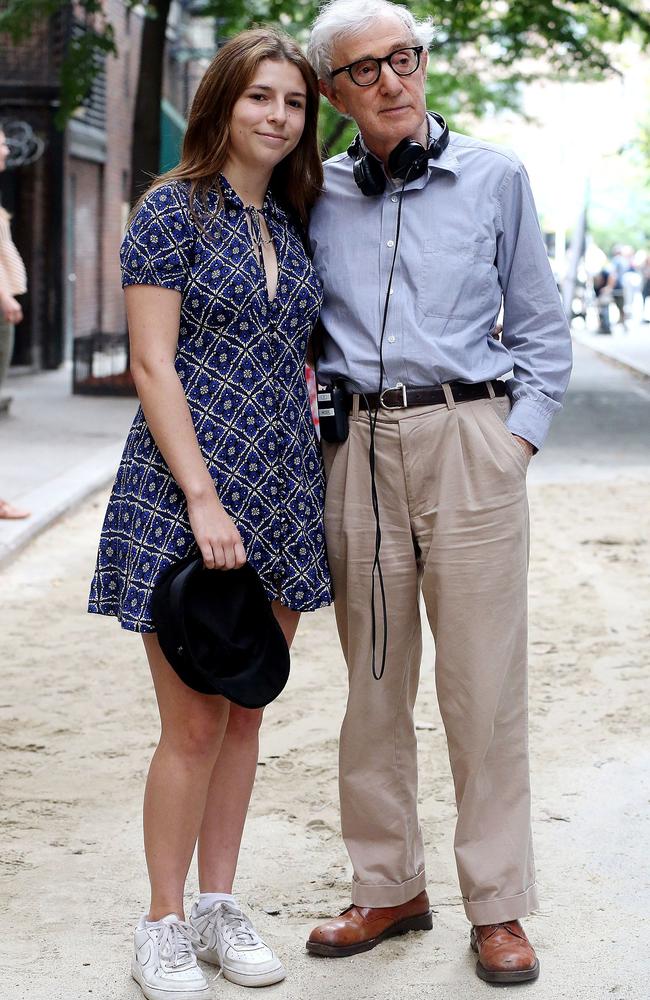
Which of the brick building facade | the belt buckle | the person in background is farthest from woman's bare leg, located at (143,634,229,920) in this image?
the brick building facade

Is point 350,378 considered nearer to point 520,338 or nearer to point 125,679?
point 520,338

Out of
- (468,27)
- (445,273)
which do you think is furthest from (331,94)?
(468,27)

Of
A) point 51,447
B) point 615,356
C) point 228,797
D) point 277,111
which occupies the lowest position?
point 615,356

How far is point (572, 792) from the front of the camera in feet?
15.2

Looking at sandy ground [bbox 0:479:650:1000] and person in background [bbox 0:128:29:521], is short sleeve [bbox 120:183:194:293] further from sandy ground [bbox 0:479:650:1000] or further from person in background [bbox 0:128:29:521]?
person in background [bbox 0:128:29:521]

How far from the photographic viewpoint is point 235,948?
3357 millimetres

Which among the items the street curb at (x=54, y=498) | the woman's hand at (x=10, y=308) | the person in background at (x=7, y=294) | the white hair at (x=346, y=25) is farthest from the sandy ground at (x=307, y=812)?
the woman's hand at (x=10, y=308)

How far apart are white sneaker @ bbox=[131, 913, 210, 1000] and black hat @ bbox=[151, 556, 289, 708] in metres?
0.57

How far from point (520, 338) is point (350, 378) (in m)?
0.42

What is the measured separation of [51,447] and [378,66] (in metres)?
9.39

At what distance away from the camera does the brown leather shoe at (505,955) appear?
3.32 metres

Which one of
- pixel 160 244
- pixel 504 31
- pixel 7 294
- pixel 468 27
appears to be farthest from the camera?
pixel 468 27

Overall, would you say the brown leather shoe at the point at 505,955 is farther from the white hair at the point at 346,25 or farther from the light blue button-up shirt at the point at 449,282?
the white hair at the point at 346,25

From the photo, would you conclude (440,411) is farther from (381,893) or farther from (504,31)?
(504,31)
